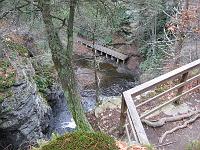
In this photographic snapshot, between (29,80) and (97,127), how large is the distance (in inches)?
142

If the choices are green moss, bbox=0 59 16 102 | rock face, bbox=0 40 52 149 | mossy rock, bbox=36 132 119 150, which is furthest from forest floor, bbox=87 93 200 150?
green moss, bbox=0 59 16 102

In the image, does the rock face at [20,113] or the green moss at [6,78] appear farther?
the green moss at [6,78]

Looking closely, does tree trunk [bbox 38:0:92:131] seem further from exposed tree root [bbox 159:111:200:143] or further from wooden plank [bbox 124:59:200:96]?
wooden plank [bbox 124:59:200:96]

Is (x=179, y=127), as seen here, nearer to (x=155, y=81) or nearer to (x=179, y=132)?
(x=179, y=132)

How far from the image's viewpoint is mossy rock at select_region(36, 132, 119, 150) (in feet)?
11.2

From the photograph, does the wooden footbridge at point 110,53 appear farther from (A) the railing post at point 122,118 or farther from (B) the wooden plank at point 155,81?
(B) the wooden plank at point 155,81

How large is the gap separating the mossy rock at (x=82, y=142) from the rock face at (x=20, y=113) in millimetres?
8334

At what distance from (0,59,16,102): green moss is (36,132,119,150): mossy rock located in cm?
835

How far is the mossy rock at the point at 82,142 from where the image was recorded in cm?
343

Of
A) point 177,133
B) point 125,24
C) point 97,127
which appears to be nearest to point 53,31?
point 97,127

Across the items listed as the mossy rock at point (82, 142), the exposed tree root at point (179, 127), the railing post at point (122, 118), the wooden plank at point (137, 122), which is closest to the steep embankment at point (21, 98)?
the railing post at point (122, 118)

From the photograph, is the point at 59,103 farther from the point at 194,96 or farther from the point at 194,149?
the point at 194,149

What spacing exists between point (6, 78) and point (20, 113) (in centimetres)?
133

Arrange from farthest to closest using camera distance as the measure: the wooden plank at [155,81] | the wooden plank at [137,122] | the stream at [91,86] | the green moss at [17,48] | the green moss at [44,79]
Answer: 1. the stream at [91,86]
2. the green moss at [44,79]
3. the green moss at [17,48]
4. the wooden plank at [155,81]
5. the wooden plank at [137,122]
